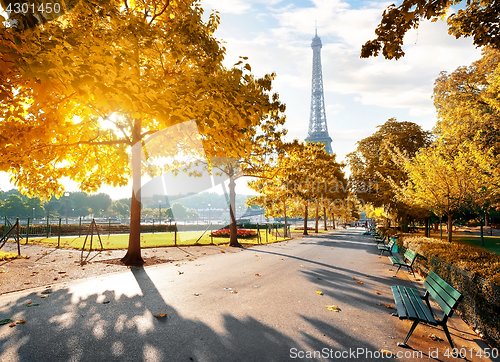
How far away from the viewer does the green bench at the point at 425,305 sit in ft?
13.2

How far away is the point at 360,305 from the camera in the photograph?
19.6ft

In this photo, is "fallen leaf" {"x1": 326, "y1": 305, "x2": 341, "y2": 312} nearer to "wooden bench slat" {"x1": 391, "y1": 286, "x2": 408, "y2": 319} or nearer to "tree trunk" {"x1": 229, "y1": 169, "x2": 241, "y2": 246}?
"wooden bench slat" {"x1": 391, "y1": 286, "x2": 408, "y2": 319}

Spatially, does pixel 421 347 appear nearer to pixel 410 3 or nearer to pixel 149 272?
pixel 410 3

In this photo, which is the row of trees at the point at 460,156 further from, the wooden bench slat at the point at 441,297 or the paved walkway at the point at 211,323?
the wooden bench slat at the point at 441,297

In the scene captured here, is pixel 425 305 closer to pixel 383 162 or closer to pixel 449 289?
pixel 449 289

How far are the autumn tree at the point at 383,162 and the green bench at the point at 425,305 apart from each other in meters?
20.4

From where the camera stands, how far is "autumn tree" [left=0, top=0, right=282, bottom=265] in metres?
4.81

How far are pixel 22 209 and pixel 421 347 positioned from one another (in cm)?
9846

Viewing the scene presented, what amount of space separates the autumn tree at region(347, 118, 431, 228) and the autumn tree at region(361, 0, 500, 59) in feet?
61.8

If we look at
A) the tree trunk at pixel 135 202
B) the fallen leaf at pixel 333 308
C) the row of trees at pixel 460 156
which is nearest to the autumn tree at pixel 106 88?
the tree trunk at pixel 135 202

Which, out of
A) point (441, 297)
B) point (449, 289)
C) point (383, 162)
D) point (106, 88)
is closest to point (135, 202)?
point (106, 88)

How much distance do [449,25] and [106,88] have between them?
24.7 feet

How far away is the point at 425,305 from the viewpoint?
15.2 feet

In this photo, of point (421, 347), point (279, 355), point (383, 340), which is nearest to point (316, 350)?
point (279, 355)
